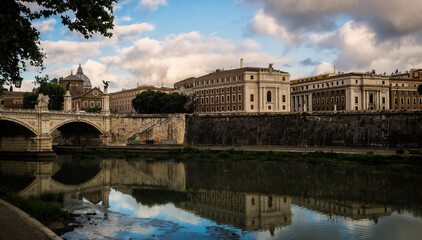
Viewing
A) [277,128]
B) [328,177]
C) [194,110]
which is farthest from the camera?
[194,110]

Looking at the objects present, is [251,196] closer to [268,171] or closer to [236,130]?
[268,171]

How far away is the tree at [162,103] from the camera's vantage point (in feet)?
282

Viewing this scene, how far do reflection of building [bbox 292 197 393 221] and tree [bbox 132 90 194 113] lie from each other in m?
61.1

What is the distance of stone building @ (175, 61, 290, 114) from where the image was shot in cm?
8025

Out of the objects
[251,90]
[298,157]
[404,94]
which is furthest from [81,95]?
[404,94]

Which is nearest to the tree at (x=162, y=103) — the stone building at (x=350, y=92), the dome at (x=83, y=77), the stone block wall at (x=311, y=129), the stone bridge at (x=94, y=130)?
the stone bridge at (x=94, y=130)

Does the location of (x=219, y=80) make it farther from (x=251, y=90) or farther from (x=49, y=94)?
(x=49, y=94)

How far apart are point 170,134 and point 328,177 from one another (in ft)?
134

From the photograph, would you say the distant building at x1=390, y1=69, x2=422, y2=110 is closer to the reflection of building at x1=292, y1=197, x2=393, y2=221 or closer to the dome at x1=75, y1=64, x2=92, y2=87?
the reflection of building at x1=292, y1=197, x2=393, y2=221

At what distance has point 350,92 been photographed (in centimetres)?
8219

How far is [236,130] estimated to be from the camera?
66875 mm

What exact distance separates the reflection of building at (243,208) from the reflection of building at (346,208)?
1380mm

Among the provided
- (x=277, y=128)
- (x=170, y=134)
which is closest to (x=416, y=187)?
(x=277, y=128)

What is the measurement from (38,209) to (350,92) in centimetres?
7583
